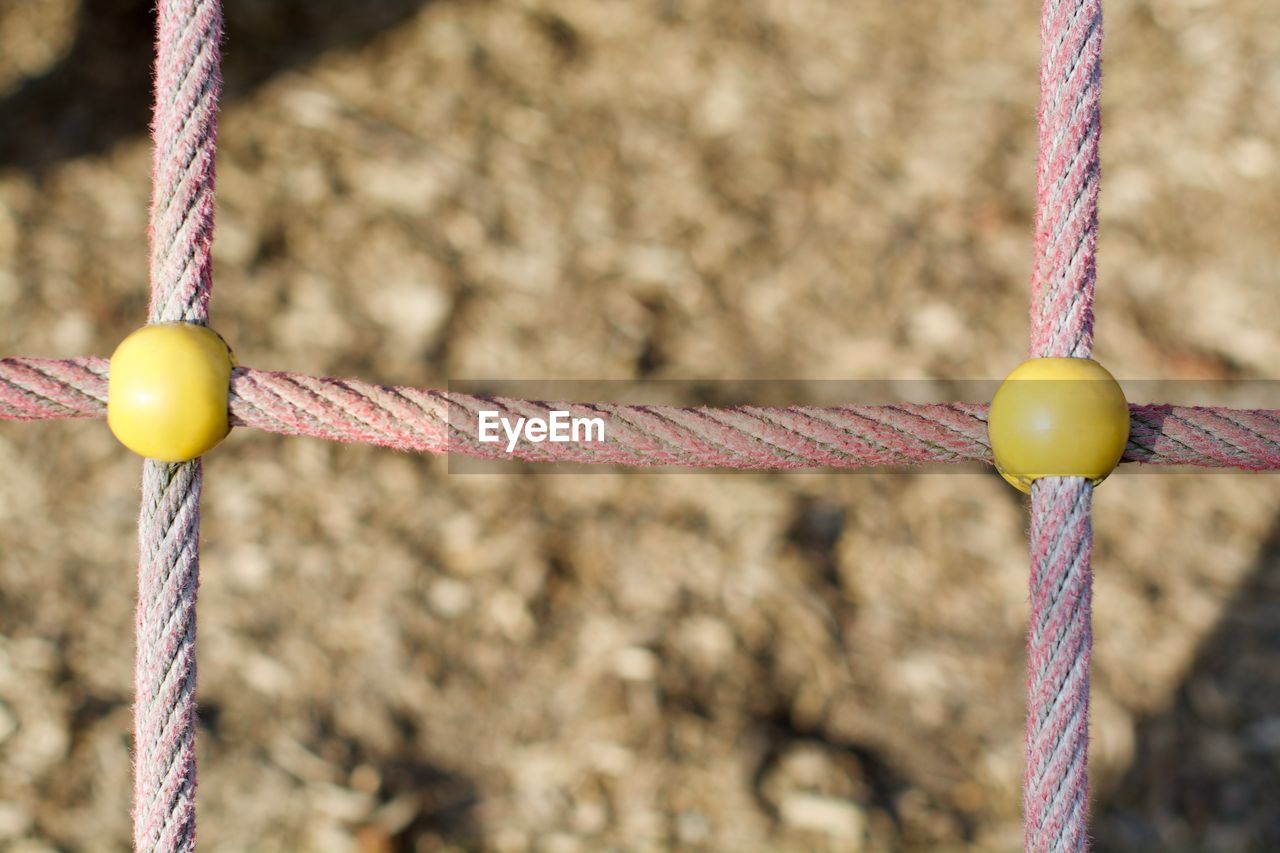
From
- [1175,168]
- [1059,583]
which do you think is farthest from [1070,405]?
[1175,168]

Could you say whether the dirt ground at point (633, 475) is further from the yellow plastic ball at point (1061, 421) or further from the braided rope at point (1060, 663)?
the yellow plastic ball at point (1061, 421)

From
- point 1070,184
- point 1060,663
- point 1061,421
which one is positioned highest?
point 1070,184

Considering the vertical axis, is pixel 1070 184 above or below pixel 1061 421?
above

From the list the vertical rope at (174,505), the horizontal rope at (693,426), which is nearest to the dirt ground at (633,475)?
the vertical rope at (174,505)

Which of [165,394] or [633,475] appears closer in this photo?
[165,394]

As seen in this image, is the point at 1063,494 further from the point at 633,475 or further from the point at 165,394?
the point at 633,475

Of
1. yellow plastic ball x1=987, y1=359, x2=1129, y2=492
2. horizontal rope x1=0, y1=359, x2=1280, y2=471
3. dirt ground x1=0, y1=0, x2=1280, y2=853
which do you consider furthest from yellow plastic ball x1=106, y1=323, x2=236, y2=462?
dirt ground x1=0, y1=0, x2=1280, y2=853

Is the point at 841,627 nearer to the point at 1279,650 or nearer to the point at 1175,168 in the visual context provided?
the point at 1279,650

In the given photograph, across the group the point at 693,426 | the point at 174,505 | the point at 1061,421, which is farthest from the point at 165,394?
the point at 1061,421
